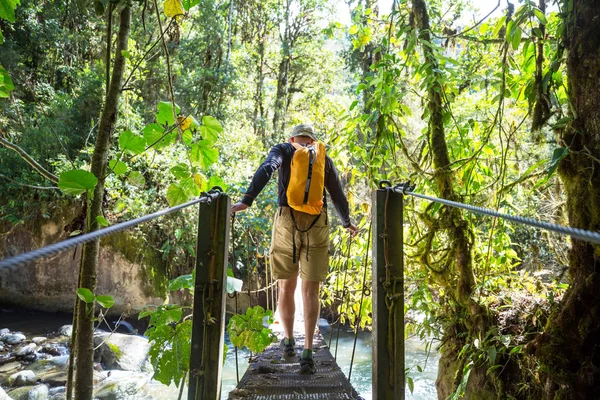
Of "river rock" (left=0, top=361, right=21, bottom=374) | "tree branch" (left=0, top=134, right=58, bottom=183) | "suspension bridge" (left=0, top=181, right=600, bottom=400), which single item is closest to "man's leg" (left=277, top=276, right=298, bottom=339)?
"suspension bridge" (left=0, top=181, right=600, bottom=400)

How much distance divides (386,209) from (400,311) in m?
0.36

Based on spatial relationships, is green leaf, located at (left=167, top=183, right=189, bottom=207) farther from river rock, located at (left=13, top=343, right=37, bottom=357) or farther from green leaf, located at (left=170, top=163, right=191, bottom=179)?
river rock, located at (left=13, top=343, right=37, bottom=357)

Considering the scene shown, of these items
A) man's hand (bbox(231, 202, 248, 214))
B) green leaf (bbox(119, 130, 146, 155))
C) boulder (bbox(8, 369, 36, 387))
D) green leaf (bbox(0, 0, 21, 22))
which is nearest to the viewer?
green leaf (bbox(0, 0, 21, 22))

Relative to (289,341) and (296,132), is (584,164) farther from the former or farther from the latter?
(289,341)

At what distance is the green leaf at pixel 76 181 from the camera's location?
1.08 m

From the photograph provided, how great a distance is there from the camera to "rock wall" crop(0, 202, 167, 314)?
6684 millimetres

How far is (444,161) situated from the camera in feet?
7.60

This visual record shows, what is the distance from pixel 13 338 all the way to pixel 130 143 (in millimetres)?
5649

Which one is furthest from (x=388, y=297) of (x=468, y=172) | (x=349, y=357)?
(x=349, y=357)

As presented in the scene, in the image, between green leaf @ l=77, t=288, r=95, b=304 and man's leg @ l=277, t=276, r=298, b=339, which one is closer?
green leaf @ l=77, t=288, r=95, b=304

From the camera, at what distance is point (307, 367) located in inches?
72.1

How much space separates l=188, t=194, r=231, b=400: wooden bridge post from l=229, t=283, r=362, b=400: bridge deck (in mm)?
164

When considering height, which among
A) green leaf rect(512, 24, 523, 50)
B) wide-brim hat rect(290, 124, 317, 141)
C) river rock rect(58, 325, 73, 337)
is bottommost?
river rock rect(58, 325, 73, 337)

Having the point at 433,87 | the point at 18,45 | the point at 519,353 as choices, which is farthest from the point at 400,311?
the point at 18,45
